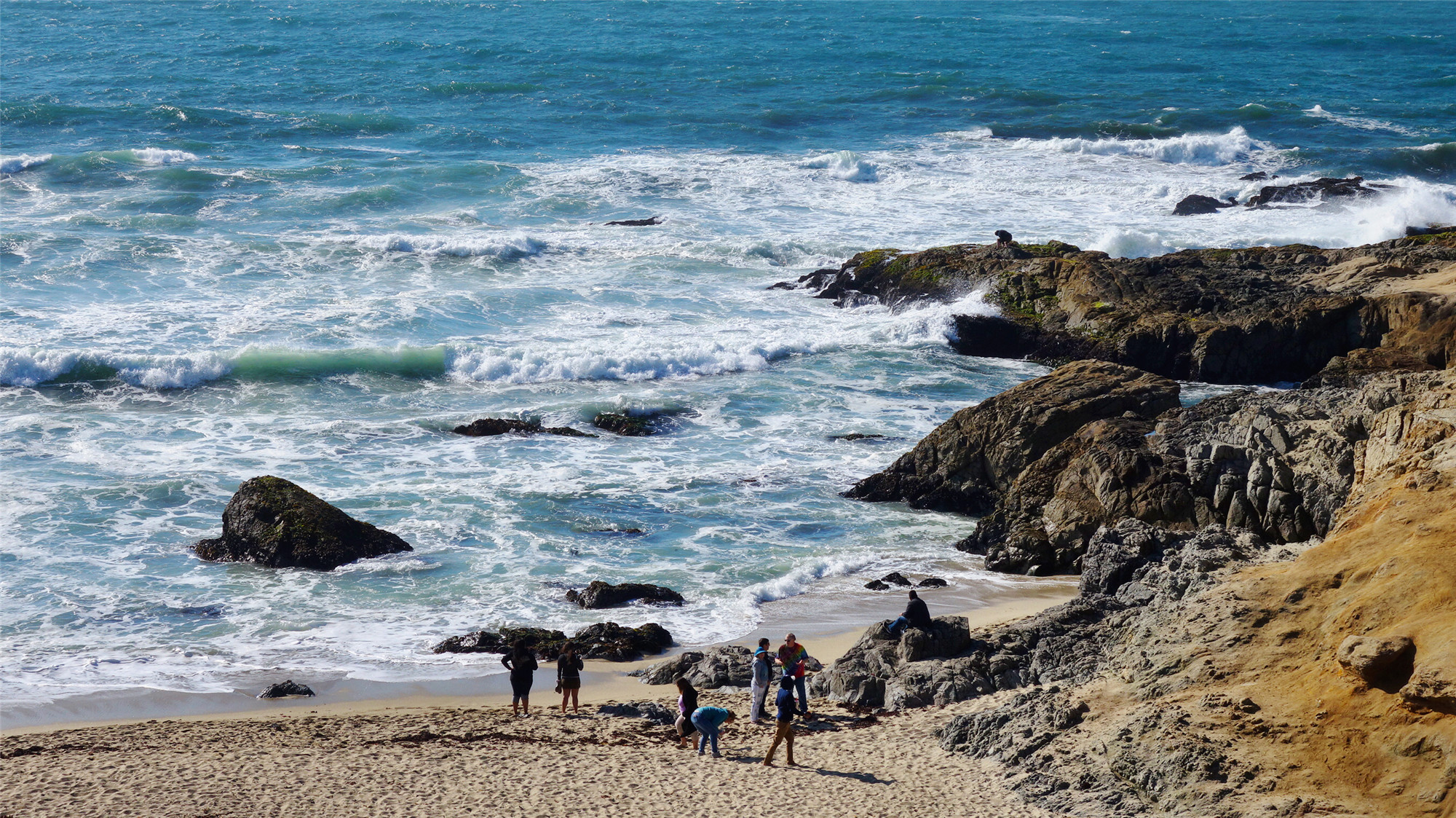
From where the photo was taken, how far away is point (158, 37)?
6053cm

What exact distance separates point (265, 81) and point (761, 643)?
4787 centimetres

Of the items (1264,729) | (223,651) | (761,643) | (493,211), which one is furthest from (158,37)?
(1264,729)

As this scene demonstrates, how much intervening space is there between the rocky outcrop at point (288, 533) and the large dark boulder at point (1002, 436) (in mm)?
7311

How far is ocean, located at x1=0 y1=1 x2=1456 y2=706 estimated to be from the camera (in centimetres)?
1609

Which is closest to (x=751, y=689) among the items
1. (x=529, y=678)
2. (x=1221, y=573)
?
(x=529, y=678)

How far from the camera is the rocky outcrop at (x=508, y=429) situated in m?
21.5

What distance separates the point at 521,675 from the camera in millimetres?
12617

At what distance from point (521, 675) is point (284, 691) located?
8.85ft

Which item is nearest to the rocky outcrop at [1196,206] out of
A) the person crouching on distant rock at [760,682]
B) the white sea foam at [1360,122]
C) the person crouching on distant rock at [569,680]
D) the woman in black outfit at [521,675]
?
the white sea foam at [1360,122]

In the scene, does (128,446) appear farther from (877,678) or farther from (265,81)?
(265,81)

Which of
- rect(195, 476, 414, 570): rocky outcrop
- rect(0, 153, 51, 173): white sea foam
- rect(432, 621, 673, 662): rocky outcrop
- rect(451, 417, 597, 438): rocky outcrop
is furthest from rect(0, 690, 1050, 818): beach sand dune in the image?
rect(0, 153, 51, 173): white sea foam

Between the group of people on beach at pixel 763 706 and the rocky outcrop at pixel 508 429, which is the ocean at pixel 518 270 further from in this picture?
the group of people on beach at pixel 763 706

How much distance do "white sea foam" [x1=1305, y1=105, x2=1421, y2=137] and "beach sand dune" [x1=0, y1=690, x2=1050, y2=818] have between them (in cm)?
4445

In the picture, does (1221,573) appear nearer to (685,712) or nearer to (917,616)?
(917,616)
